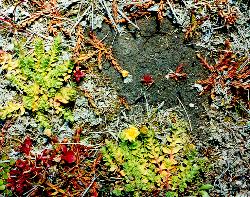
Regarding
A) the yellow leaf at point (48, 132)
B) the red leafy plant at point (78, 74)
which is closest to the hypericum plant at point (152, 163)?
the yellow leaf at point (48, 132)

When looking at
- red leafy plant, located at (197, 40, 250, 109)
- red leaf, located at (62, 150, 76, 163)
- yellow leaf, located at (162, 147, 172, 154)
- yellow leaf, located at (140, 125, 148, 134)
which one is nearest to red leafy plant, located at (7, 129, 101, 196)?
red leaf, located at (62, 150, 76, 163)

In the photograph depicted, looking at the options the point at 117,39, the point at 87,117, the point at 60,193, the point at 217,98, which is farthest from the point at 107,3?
the point at 60,193

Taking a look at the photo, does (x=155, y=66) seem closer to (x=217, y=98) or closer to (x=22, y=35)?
(x=217, y=98)

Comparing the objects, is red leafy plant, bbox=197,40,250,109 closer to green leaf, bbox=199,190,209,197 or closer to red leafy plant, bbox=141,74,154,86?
red leafy plant, bbox=141,74,154,86

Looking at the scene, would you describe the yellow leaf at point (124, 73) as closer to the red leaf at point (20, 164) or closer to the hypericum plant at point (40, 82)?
the hypericum plant at point (40, 82)

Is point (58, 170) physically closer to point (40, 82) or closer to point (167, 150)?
point (40, 82)

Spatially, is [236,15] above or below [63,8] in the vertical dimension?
below

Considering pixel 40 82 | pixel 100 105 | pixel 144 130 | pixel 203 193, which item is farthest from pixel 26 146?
pixel 203 193
